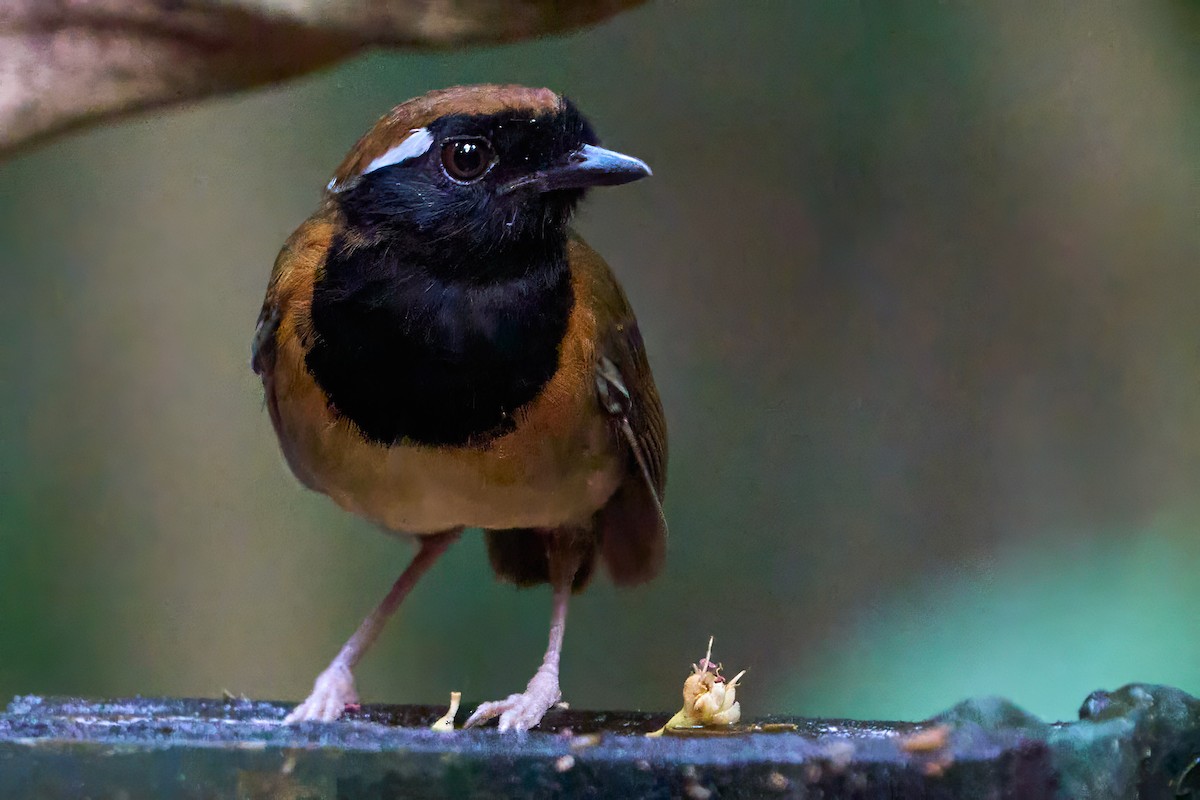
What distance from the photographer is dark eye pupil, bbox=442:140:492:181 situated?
2424mm

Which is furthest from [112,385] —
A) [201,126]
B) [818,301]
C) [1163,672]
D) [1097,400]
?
[1163,672]

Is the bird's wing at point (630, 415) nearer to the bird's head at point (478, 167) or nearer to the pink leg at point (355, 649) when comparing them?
the bird's head at point (478, 167)

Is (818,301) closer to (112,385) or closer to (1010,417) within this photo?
(1010,417)

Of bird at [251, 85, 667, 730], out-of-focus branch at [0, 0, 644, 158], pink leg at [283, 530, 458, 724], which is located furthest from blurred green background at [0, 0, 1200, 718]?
pink leg at [283, 530, 458, 724]

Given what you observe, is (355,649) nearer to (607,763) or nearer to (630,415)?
(630,415)

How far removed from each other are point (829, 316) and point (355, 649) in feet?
4.75

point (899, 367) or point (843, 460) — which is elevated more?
point (899, 367)

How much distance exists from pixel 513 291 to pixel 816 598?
42.8 inches

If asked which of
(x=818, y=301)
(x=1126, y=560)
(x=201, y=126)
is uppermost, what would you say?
(x=201, y=126)

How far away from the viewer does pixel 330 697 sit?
278cm

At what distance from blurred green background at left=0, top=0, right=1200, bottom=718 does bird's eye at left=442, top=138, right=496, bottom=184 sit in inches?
12.7

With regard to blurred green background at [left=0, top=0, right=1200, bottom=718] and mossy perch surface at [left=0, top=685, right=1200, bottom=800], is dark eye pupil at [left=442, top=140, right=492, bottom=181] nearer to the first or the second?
blurred green background at [left=0, top=0, right=1200, bottom=718]

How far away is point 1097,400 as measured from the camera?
8.82 feet

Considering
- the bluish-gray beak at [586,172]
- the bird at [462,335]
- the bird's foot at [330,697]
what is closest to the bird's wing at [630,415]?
the bird at [462,335]
